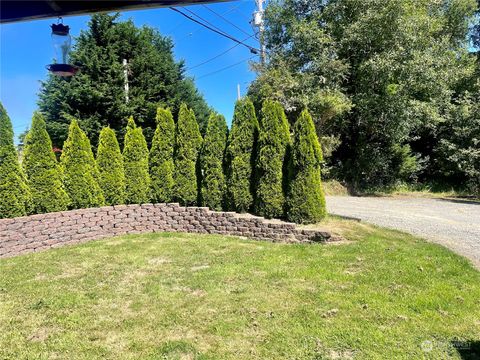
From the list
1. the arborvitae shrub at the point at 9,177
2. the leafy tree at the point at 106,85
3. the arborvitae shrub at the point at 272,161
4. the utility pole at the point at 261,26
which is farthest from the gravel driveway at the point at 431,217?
the leafy tree at the point at 106,85

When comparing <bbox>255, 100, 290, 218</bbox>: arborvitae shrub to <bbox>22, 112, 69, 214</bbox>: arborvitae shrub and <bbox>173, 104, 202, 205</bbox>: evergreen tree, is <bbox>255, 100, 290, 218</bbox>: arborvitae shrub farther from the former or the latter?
<bbox>22, 112, 69, 214</bbox>: arborvitae shrub

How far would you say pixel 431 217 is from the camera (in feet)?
23.3

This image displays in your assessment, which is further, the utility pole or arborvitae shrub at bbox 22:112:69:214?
the utility pole

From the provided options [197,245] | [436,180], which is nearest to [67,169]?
[197,245]

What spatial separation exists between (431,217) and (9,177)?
777 cm

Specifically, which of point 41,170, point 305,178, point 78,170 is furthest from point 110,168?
point 305,178

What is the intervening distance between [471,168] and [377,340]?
10.7 metres

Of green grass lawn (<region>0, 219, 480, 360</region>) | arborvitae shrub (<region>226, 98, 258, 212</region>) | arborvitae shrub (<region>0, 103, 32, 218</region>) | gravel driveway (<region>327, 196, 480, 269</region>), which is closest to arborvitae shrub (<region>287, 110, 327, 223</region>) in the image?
green grass lawn (<region>0, 219, 480, 360</region>)

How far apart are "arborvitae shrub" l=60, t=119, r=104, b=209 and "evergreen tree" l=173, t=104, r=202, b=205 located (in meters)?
1.46

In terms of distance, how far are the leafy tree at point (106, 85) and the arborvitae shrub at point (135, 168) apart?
6.75 meters

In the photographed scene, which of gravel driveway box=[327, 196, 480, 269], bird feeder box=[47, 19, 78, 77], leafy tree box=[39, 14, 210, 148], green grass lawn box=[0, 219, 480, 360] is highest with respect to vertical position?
leafy tree box=[39, 14, 210, 148]

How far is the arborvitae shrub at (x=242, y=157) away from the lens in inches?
A: 229

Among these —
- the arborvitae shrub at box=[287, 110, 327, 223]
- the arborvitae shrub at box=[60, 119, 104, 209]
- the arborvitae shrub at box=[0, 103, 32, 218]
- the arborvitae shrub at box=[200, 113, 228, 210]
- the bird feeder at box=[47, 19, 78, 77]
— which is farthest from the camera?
the arborvitae shrub at box=[200, 113, 228, 210]

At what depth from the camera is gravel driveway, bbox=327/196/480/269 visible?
5082mm
